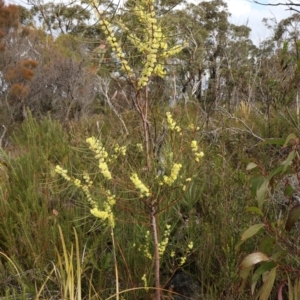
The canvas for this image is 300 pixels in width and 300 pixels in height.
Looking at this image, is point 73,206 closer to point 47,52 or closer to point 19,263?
point 19,263

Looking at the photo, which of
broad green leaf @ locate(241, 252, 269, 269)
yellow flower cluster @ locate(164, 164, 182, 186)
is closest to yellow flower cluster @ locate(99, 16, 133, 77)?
yellow flower cluster @ locate(164, 164, 182, 186)

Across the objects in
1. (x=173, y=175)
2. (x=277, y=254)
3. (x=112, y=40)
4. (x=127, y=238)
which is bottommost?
(x=127, y=238)

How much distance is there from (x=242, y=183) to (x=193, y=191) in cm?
40

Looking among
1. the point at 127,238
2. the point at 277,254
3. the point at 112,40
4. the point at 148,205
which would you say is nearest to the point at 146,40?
the point at 112,40

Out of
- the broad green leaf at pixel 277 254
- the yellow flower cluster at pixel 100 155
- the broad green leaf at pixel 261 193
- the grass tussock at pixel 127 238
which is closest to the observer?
the broad green leaf at pixel 261 193

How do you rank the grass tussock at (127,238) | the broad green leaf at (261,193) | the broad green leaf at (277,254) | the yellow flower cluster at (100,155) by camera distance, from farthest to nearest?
1. the grass tussock at (127,238)
2. the yellow flower cluster at (100,155)
3. the broad green leaf at (277,254)
4. the broad green leaf at (261,193)

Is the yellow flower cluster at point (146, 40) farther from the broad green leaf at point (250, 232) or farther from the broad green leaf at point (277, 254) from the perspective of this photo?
the broad green leaf at point (277, 254)

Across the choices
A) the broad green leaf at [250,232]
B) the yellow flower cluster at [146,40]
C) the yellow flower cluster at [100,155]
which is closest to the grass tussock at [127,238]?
the yellow flower cluster at [100,155]

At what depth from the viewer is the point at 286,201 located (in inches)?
101

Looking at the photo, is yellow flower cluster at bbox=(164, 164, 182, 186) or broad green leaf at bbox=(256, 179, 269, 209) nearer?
broad green leaf at bbox=(256, 179, 269, 209)

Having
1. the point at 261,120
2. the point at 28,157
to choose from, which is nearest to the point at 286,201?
the point at 28,157

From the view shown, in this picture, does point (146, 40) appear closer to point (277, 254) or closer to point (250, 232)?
point (250, 232)

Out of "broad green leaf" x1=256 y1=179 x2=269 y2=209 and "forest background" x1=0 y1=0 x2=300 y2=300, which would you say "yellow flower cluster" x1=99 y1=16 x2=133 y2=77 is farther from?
"broad green leaf" x1=256 y1=179 x2=269 y2=209

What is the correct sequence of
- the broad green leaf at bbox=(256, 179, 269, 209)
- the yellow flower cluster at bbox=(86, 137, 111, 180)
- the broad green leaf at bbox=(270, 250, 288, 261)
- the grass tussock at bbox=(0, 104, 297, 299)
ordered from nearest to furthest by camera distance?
the broad green leaf at bbox=(256, 179, 269, 209)
the broad green leaf at bbox=(270, 250, 288, 261)
the yellow flower cluster at bbox=(86, 137, 111, 180)
the grass tussock at bbox=(0, 104, 297, 299)
